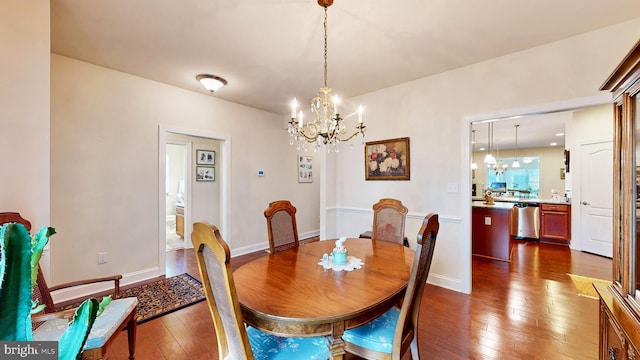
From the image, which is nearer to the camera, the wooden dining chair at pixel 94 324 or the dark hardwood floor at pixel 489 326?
the wooden dining chair at pixel 94 324

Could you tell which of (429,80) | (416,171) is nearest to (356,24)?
(429,80)

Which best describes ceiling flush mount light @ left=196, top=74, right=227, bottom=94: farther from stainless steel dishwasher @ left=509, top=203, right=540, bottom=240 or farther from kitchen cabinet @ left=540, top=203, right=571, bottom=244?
kitchen cabinet @ left=540, top=203, right=571, bottom=244

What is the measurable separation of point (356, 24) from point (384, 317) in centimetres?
226

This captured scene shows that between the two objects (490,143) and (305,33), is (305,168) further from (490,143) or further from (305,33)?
(490,143)

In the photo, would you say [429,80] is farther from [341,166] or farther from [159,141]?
[159,141]

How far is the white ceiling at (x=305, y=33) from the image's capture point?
6.27ft

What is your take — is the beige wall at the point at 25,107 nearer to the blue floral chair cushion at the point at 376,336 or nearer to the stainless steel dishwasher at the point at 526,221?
the blue floral chair cushion at the point at 376,336

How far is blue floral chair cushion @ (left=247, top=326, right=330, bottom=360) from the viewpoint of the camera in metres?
1.23

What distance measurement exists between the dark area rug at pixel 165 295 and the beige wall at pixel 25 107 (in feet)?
4.17

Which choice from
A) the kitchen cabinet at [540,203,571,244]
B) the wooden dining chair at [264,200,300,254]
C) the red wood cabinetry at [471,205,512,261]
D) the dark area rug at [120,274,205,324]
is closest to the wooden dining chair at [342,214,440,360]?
the wooden dining chair at [264,200,300,254]

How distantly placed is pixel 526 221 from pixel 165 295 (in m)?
6.77

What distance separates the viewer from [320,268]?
1733mm

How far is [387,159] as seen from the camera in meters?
3.54

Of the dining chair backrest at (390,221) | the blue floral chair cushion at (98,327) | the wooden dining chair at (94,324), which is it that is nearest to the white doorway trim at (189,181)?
the wooden dining chair at (94,324)
